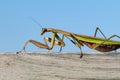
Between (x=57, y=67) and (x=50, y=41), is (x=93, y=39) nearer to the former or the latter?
(x=50, y=41)

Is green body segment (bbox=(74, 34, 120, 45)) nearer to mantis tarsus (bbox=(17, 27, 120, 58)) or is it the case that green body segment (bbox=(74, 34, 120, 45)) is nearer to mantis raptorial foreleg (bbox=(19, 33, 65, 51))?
mantis tarsus (bbox=(17, 27, 120, 58))

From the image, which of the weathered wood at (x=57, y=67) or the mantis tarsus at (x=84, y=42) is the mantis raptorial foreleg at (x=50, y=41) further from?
the weathered wood at (x=57, y=67)

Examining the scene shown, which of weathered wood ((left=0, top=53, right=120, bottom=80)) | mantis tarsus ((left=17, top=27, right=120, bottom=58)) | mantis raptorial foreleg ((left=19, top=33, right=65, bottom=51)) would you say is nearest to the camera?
weathered wood ((left=0, top=53, right=120, bottom=80))

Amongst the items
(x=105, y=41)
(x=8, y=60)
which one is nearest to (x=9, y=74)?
(x=8, y=60)

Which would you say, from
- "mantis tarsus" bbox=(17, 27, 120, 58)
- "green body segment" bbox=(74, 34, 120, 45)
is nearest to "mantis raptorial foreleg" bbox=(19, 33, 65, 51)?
"mantis tarsus" bbox=(17, 27, 120, 58)

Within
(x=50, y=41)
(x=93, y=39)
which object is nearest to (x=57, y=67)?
(x=50, y=41)

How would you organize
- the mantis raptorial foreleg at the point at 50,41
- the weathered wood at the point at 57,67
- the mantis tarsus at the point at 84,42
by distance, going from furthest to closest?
the mantis tarsus at the point at 84,42 < the mantis raptorial foreleg at the point at 50,41 < the weathered wood at the point at 57,67

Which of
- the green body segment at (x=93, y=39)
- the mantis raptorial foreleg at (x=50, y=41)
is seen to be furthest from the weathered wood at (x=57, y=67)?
the green body segment at (x=93, y=39)

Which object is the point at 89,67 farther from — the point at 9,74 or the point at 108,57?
the point at 9,74

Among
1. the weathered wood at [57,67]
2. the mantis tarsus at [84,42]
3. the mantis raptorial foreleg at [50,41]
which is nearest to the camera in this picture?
the weathered wood at [57,67]
